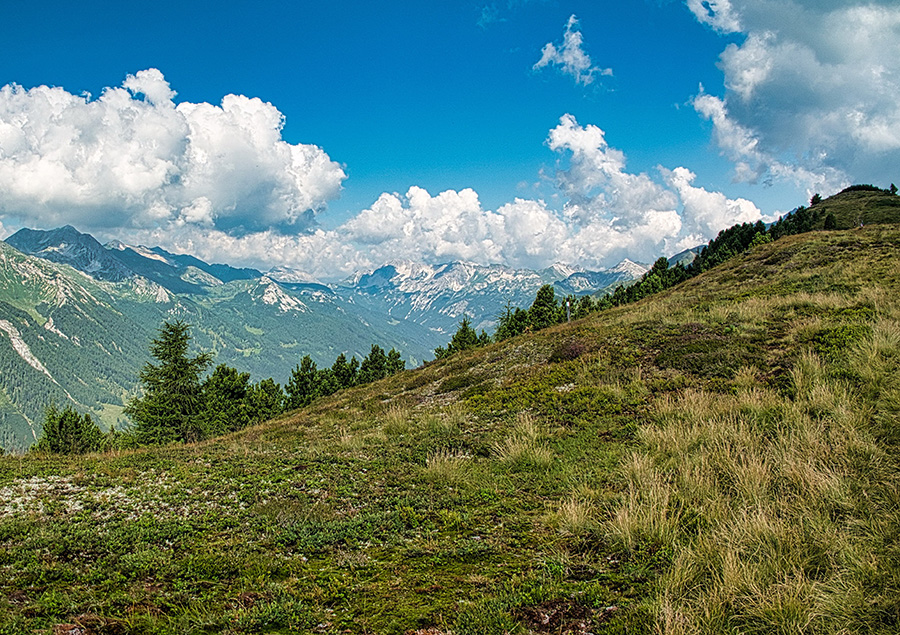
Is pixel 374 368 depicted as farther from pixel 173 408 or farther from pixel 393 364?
pixel 173 408

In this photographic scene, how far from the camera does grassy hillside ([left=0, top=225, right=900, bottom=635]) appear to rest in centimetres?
447

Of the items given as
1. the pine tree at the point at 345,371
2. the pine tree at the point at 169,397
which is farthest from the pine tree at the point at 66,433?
the pine tree at the point at 345,371

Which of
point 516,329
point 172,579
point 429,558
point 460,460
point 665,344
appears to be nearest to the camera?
point 172,579

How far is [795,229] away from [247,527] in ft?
357

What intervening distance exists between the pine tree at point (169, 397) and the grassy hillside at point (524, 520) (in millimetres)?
40292

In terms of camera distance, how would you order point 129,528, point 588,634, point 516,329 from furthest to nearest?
point 516,329 < point 129,528 < point 588,634

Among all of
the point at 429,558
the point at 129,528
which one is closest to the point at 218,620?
the point at 429,558

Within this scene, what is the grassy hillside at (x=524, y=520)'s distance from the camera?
4473 mm

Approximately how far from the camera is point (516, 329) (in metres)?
82.2

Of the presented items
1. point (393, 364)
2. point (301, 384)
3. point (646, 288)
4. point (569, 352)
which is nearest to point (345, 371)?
point (301, 384)

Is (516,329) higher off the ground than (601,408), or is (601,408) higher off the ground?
(516,329)

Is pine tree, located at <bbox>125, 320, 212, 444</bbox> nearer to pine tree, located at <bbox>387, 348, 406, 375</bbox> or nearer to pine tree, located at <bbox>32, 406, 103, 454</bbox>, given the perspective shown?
pine tree, located at <bbox>32, 406, 103, 454</bbox>

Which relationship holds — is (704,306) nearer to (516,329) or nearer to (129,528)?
(129,528)

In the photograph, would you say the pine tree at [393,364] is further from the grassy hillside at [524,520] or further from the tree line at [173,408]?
the grassy hillside at [524,520]
